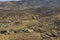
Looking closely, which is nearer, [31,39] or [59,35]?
[31,39]

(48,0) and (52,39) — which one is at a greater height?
(52,39)

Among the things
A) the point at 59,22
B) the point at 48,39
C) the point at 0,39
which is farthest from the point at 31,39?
the point at 59,22

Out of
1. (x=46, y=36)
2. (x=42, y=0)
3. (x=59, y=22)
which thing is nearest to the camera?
(x=46, y=36)

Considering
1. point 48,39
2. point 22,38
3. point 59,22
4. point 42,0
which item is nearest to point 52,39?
point 48,39

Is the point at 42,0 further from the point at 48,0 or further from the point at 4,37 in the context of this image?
the point at 4,37

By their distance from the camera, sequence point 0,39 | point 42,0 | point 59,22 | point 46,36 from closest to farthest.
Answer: point 0,39, point 46,36, point 59,22, point 42,0

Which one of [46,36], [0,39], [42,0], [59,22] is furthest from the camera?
[42,0]

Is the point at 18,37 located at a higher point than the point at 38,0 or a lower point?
higher

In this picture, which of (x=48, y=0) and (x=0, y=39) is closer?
(x=0, y=39)

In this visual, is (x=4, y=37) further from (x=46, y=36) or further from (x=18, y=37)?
(x=46, y=36)
